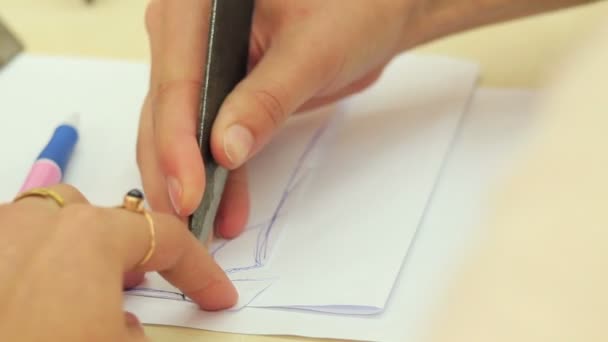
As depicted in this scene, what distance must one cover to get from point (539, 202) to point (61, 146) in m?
0.36

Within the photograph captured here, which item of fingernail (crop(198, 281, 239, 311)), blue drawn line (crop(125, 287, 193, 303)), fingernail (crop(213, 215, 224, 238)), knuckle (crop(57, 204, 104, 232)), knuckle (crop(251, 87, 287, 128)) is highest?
knuckle (crop(251, 87, 287, 128))

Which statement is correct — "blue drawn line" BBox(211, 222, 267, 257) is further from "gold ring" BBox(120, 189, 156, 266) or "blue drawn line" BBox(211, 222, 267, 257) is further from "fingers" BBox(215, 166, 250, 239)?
"gold ring" BBox(120, 189, 156, 266)

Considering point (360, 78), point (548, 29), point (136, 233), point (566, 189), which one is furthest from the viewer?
point (548, 29)

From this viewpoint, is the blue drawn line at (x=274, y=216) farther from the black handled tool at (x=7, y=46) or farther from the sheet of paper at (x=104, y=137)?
the black handled tool at (x=7, y=46)

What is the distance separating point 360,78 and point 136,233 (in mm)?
324

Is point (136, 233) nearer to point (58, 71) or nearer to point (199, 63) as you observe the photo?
point (199, 63)

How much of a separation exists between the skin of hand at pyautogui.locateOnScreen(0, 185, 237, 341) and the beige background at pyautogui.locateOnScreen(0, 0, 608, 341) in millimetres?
84

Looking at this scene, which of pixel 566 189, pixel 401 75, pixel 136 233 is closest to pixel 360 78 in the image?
pixel 401 75

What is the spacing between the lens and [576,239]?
0.53 m

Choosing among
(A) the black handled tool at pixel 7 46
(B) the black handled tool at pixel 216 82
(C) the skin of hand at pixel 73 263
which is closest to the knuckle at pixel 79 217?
(C) the skin of hand at pixel 73 263

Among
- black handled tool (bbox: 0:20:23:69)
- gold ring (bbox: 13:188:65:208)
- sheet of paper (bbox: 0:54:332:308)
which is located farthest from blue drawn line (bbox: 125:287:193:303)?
black handled tool (bbox: 0:20:23:69)

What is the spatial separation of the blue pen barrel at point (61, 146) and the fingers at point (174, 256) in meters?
0.20

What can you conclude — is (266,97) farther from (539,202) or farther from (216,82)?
(539,202)

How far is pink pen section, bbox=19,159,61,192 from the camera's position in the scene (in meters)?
0.60
